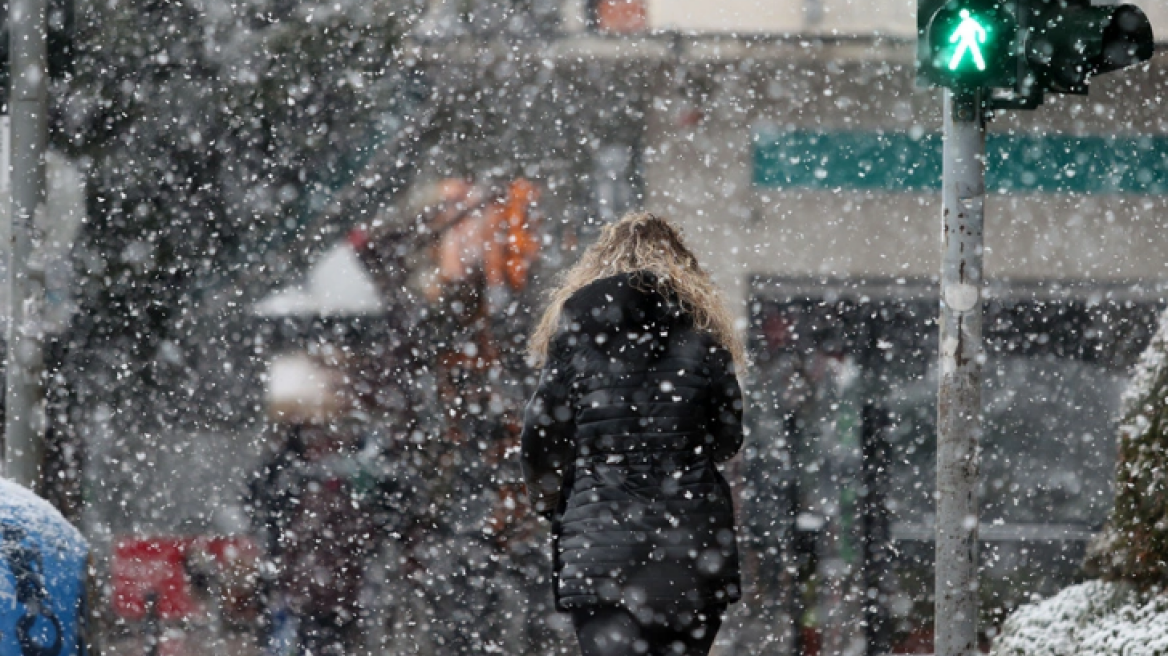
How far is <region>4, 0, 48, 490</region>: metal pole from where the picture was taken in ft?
18.5

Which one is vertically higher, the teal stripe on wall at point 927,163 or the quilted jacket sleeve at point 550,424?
the teal stripe on wall at point 927,163

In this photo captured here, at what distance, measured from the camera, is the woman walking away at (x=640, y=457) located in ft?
12.8

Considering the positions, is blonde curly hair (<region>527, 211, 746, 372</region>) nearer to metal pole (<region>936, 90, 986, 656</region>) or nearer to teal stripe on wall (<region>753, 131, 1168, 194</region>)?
metal pole (<region>936, 90, 986, 656</region>)

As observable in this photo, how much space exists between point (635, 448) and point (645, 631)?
1.65ft

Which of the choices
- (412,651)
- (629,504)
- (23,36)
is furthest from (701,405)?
(412,651)

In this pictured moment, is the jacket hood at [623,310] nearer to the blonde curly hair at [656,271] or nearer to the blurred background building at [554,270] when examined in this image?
the blonde curly hair at [656,271]

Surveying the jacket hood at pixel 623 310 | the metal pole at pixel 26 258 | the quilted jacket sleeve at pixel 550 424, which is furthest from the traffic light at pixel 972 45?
the metal pole at pixel 26 258

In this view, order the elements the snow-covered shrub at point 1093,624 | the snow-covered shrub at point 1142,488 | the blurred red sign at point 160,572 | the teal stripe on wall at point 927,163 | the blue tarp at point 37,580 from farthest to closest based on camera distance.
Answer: the teal stripe on wall at point 927,163
the blurred red sign at point 160,572
the snow-covered shrub at point 1142,488
the snow-covered shrub at point 1093,624
the blue tarp at point 37,580

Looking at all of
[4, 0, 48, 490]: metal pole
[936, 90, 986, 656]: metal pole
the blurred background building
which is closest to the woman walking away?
[936, 90, 986, 656]: metal pole

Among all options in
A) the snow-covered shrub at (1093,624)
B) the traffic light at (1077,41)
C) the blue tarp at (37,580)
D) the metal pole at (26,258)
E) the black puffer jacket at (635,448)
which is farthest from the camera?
the metal pole at (26,258)

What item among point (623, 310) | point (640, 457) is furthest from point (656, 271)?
point (640, 457)

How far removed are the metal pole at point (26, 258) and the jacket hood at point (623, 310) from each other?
2718 millimetres

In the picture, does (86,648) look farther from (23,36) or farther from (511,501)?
(511,501)

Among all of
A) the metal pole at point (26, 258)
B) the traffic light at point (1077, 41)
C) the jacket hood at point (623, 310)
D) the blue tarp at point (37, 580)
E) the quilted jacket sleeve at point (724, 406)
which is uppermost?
the metal pole at point (26, 258)
